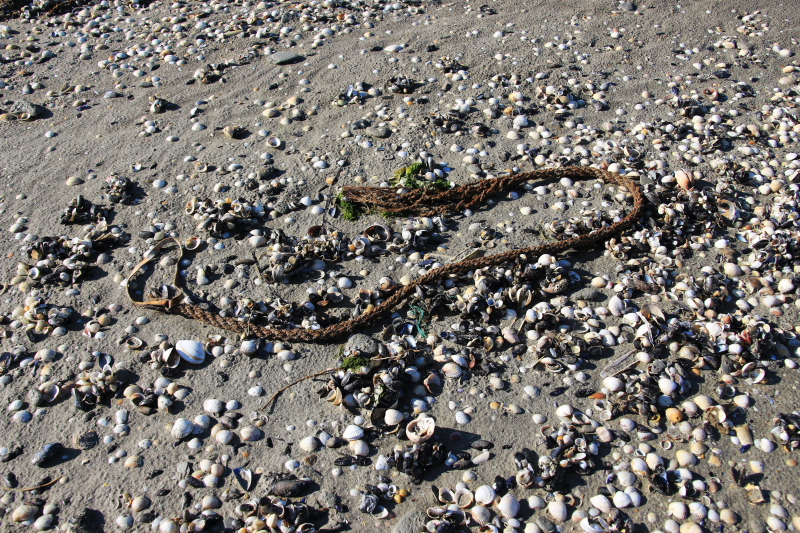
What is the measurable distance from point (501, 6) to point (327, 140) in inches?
142

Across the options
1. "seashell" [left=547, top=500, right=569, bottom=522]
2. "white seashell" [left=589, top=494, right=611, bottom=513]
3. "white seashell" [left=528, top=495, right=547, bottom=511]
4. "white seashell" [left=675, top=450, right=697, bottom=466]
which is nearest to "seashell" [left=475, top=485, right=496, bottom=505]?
"white seashell" [left=528, top=495, right=547, bottom=511]

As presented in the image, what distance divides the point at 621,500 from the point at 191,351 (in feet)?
9.05

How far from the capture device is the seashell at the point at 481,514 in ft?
9.38

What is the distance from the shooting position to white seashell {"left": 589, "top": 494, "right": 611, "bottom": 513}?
113 inches

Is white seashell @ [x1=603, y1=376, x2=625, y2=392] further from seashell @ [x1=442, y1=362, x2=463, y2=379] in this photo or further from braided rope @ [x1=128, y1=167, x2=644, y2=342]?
braided rope @ [x1=128, y1=167, x2=644, y2=342]

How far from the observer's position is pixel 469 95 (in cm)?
577

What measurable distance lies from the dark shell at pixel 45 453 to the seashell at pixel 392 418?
1965 mm

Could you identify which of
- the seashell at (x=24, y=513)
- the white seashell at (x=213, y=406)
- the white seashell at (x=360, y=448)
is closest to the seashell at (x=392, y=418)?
the white seashell at (x=360, y=448)

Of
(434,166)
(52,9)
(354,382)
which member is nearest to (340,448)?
(354,382)

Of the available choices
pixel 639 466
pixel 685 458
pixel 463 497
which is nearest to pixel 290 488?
pixel 463 497

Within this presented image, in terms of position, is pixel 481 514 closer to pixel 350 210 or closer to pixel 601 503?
pixel 601 503

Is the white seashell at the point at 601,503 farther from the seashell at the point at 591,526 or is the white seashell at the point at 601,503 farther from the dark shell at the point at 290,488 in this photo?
the dark shell at the point at 290,488

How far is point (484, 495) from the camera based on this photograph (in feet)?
9.64

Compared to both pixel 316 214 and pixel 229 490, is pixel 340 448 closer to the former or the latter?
pixel 229 490
